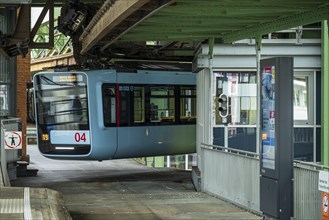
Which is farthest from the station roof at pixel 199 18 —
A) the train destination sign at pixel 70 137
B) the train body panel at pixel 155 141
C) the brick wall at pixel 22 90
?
the brick wall at pixel 22 90

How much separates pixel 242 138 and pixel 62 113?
5825mm

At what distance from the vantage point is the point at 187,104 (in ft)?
71.1

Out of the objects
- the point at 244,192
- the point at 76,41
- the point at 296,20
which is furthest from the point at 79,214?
the point at 76,41

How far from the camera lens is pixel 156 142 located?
2088cm

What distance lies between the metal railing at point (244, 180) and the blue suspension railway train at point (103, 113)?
3571 mm

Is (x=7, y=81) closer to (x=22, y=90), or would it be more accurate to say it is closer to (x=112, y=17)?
(x=22, y=90)

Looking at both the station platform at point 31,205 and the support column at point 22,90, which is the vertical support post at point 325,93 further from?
the support column at point 22,90

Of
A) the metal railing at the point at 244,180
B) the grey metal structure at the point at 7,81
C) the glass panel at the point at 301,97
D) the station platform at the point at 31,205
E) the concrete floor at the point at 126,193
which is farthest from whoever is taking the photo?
the grey metal structure at the point at 7,81

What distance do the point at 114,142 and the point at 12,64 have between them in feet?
17.1

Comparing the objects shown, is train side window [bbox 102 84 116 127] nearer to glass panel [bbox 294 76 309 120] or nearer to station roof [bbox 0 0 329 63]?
station roof [bbox 0 0 329 63]

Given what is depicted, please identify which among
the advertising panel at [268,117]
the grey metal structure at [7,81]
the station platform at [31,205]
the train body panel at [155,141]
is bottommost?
the station platform at [31,205]

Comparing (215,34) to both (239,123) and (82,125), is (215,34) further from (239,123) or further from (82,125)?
(82,125)

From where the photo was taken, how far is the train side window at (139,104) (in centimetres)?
2030

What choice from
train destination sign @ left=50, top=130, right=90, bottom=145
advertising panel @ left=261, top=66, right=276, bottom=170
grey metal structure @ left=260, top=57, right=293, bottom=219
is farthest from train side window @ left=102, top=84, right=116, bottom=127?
grey metal structure @ left=260, top=57, right=293, bottom=219
